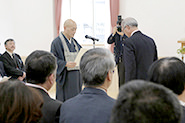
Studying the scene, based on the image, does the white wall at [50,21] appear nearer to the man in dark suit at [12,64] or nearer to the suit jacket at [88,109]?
the man in dark suit at [12,64]

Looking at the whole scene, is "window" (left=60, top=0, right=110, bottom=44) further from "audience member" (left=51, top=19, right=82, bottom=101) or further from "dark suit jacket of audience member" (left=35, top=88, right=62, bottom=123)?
"dark suit jacket of audience member" (left=35, top=88, right=62, bottom=123)

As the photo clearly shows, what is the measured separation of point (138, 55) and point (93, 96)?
5.68 feet

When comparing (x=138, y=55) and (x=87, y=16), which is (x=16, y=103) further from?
(x=87, y=16)

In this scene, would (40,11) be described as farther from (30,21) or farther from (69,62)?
(69,62)

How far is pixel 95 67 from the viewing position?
4.32 feet

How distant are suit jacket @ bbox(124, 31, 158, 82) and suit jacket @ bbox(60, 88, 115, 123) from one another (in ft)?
5.37

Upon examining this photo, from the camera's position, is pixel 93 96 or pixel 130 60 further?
pixel 130 60

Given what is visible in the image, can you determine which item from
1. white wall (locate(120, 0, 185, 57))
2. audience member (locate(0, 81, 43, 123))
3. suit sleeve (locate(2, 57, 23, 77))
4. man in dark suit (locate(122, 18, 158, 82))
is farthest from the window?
audience member (locate(0, 81, 43, 123))

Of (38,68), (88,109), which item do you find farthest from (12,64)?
(88,109)

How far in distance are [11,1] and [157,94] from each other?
6.63 meters

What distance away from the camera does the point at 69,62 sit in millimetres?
3293

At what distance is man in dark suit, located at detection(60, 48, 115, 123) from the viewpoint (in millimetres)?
1126

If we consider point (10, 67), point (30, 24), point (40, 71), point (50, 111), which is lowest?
point (10, 67)

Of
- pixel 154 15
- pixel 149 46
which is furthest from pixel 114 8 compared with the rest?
pixel 149 46
